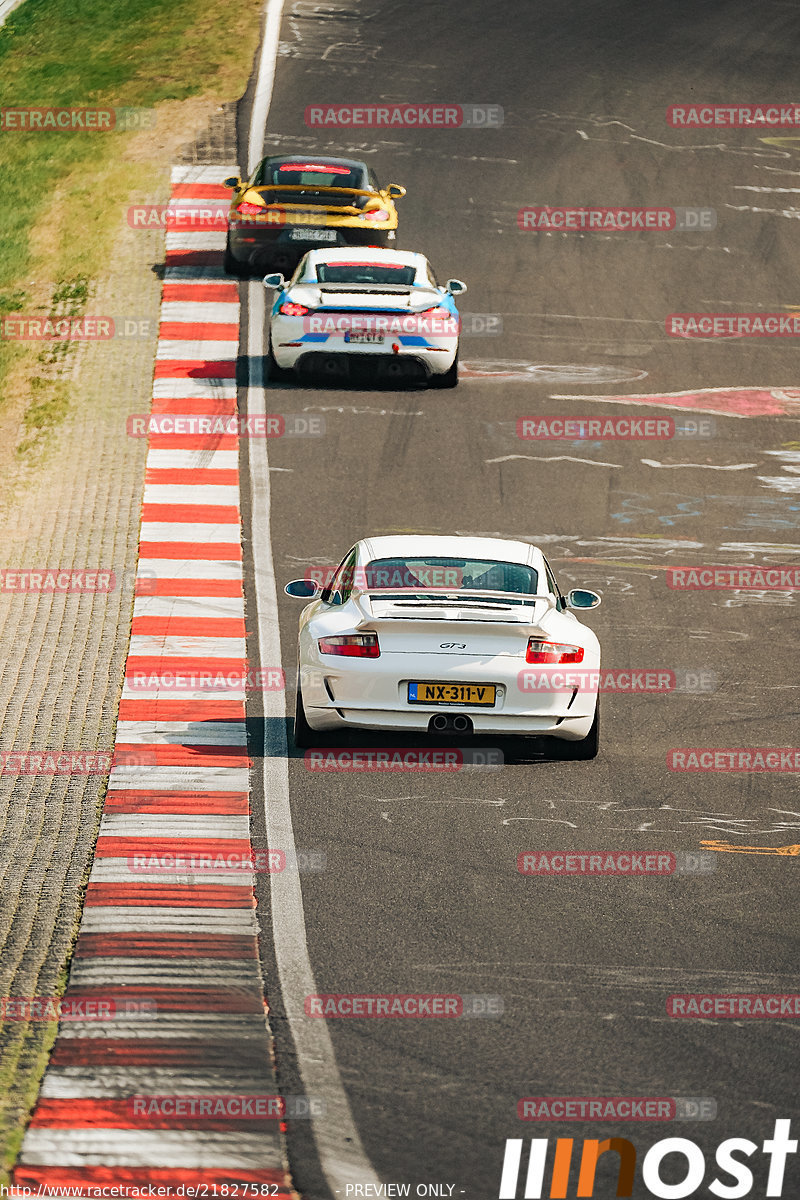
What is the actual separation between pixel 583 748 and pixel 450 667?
1.13 metres

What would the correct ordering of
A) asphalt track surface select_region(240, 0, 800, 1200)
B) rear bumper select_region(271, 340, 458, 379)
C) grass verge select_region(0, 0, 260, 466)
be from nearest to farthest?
asphalt track surface select_region(240, 0, 800, 1200) < rear bumper select_region(271, 340, 458, 379) < grass verge select_region(0, 0, 260, 466)

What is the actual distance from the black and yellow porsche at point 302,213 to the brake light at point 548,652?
1241 centimetres

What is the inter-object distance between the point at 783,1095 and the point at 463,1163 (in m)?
1.34

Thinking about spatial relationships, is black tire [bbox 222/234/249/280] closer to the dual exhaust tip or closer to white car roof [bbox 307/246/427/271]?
white car roof [bbox 307/246/427/271]

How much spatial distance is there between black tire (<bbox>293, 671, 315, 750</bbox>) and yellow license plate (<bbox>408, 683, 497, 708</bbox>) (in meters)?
0.78

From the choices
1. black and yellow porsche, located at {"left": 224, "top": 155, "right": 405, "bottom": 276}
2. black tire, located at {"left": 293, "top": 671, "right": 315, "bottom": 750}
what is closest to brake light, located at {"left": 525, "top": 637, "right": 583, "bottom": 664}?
black tire, located at {"left": 293, "top": 671, "right": 315, "bottom": 750}

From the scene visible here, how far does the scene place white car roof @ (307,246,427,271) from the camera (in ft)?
66.1

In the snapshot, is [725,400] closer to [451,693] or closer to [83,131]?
[451,693]

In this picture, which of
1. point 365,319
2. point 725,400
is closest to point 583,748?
point 365,319

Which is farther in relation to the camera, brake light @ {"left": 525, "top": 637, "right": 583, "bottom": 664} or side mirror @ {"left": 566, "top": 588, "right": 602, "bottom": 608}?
side mirror @ {"left": 566, "top": 588, "right": 602, "bottom": 608}

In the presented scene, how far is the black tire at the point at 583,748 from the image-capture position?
1089 centimetres

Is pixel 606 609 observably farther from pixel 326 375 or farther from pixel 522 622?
pixel 326 375

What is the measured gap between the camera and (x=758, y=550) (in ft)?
54.4

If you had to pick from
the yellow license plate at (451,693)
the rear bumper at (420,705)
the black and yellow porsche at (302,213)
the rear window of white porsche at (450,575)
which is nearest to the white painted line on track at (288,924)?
the rear bumper at (420,705)
